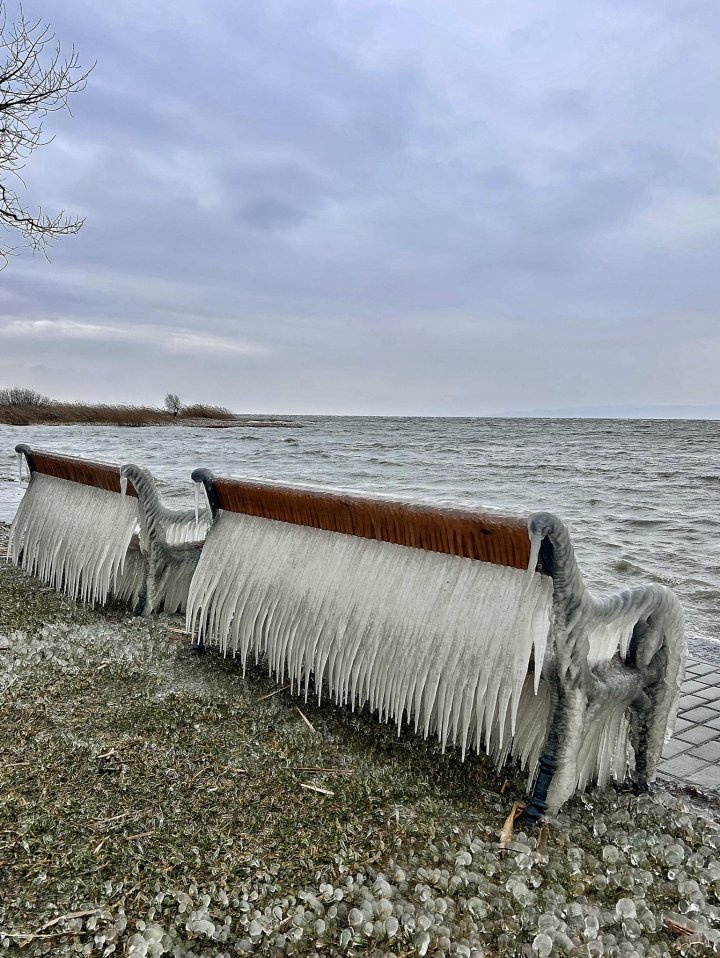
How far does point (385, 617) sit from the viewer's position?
2.26 meters

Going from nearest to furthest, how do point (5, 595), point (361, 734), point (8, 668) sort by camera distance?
point (361, 734), point (8, 668), point (5, 595)

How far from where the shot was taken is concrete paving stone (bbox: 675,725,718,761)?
9.16 feet

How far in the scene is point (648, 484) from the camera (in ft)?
52.1

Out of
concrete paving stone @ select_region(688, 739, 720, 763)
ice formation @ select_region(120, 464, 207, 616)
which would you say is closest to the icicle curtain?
ice formation @ select_region(120, 464, 207, 616)

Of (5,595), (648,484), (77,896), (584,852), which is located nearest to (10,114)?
(5,595)

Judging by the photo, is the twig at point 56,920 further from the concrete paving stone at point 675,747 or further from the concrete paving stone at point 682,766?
the concrete paving stone at point 675,747

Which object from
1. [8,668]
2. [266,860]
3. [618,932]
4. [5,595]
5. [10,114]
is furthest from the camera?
[10,114]

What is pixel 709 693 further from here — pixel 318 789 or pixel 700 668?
pixel 318 789

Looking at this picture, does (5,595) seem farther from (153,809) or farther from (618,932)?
(618,932)

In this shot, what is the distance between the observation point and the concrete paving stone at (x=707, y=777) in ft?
7.93

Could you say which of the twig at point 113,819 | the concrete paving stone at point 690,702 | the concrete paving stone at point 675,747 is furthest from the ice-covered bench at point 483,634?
the concrete paving stone at point 690,702

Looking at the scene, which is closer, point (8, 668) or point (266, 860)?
point (266, 860)

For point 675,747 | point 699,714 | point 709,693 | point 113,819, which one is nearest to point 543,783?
point 675,747

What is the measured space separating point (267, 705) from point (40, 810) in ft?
3.19
